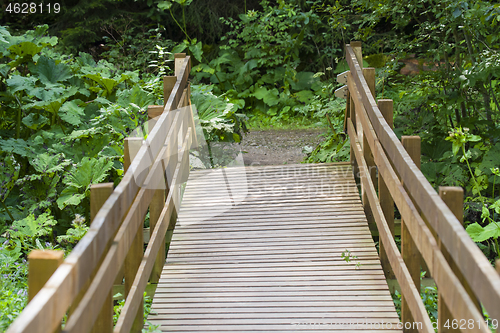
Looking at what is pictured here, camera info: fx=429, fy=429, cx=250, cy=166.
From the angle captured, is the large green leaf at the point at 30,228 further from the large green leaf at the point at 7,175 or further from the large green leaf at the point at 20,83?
the large green leaf at the point at 20,83

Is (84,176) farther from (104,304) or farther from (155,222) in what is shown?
(104,304)

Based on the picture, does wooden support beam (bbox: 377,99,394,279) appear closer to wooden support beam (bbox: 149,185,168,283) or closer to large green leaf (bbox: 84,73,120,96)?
wooden support beam (bbox: 149,185,168,283)

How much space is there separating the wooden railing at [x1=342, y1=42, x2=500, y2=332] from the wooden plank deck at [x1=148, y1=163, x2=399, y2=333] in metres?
0.26

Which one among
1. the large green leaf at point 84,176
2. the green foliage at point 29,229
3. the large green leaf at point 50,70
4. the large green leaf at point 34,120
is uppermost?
the large green leaf at point 50,70

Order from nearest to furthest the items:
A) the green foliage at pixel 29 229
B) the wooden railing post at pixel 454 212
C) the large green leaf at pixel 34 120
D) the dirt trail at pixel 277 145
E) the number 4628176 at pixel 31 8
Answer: the wooden railing post at pixel 454 212, the green foliage at pixel 29 229, the large green leaf at pixel 34 120, the dirt trail at pixel 277 145, the number 4628176 at pixel 31 8

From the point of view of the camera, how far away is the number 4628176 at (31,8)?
382 inches

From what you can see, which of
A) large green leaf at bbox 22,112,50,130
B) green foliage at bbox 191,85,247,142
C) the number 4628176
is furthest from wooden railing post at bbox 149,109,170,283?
the number 4628176

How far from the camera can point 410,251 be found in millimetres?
2363

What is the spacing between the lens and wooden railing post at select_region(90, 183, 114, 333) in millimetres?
1790

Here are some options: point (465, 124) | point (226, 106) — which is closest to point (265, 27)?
point (226, 106)

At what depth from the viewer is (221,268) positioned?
10.1ft

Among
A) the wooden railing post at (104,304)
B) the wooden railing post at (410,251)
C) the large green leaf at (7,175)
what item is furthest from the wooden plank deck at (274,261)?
the large green leaf at (7,175)

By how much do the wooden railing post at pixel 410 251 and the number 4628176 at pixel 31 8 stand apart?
378 inches

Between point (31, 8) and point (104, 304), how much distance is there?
32.6 ft
